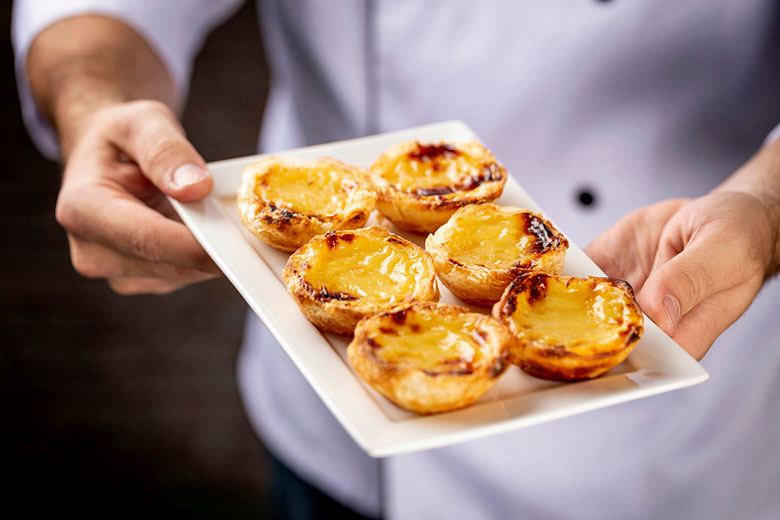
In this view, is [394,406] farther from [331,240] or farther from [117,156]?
[117,156]

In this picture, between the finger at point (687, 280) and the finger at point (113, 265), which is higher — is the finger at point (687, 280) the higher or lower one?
the higher one

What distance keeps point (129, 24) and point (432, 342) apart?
→ 1.84 m

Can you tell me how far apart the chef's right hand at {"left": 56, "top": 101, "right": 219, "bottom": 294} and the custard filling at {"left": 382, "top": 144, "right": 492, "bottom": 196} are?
17.6 inches

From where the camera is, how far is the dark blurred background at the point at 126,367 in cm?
423

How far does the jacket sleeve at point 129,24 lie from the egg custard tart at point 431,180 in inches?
45.4

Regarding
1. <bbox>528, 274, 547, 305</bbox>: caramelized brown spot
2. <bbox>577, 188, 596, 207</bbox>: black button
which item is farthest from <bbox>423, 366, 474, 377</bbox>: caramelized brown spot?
<bbox>577, 188, 596, 207</bbox>: black button

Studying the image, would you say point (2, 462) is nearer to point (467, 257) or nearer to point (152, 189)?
point (152, 189)

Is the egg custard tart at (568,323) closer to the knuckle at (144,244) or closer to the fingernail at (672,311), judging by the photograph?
the fingernail at (672,311)

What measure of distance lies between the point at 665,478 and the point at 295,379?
4.00ft

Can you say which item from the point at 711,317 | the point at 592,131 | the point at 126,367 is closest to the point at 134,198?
the point at 592,131

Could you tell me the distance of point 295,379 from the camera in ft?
9.16

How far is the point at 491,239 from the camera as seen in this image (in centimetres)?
171

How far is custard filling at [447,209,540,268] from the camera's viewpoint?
1658mm

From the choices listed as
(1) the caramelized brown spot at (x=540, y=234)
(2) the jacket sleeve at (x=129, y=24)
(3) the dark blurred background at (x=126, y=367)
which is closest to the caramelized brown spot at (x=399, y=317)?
(1) the caramelized brown spot at (x=540, y=234)
